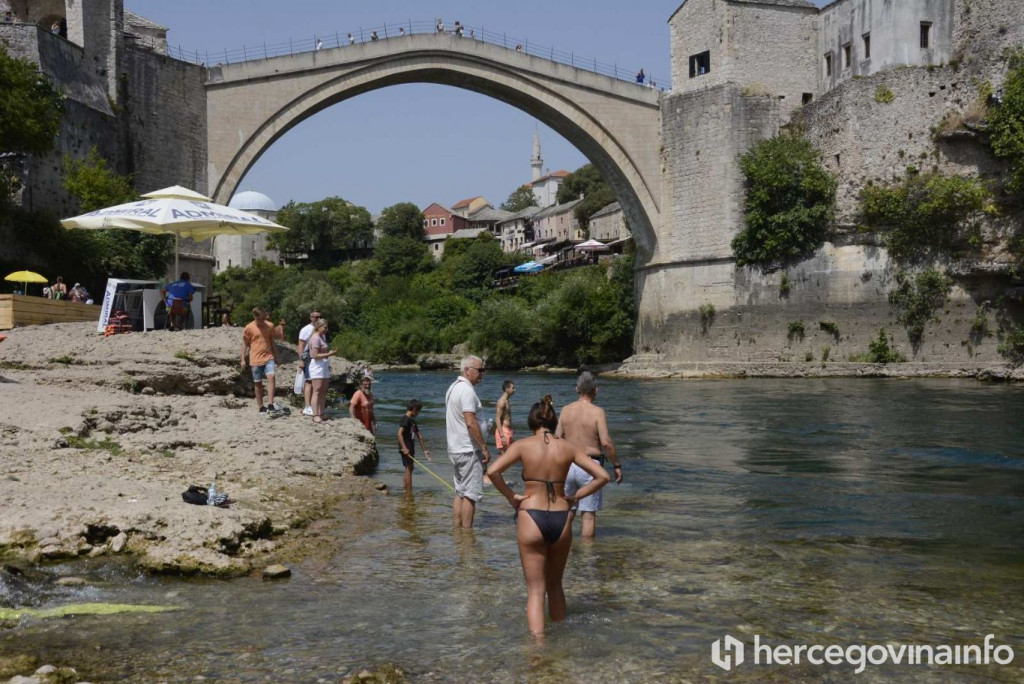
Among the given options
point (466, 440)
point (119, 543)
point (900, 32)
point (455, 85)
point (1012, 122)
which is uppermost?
point (900, 32)

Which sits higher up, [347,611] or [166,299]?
[166,299]

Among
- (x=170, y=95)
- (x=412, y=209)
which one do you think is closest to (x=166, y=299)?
(x=170, y=95)

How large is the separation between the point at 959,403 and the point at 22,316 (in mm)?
15988

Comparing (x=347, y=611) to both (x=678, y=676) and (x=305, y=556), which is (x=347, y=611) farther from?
(x=678, y=676)

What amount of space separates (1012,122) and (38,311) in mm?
22543

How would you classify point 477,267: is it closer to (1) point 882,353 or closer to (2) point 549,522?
(1) point 882,353

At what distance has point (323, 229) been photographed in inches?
3406

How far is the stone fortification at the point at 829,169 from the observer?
2809 cm

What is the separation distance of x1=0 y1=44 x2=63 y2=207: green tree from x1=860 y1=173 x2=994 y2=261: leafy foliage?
20127 mm

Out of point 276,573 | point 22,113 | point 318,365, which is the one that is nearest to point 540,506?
point 276,573

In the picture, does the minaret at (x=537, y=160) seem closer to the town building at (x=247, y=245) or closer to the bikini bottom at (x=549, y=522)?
the town building at (x=247, y=245)

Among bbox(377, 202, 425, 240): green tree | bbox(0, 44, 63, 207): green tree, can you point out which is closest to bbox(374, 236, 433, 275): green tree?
bbox(377, 202, 425, 240): green tree

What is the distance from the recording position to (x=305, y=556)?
6953mm

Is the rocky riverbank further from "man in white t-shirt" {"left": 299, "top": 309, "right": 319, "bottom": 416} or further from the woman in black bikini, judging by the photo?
the woman in black bikini
